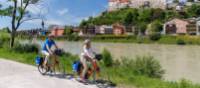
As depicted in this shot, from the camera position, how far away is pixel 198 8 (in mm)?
136125

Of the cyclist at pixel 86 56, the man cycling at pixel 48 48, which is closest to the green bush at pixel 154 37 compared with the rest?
the man cycling at pixel 48 48

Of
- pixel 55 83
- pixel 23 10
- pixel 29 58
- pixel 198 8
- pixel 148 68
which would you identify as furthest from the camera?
pixel 198 8

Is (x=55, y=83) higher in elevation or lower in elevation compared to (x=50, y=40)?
lower

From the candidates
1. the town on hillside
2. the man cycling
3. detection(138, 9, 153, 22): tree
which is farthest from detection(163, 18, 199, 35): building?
the man cycling

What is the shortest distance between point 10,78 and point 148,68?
6.44 meters

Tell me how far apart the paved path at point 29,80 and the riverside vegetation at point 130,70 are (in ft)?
4.54

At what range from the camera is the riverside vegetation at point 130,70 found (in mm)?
14866

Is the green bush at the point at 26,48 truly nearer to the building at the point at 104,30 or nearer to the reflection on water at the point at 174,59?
the reflection on water at the point at 174,59

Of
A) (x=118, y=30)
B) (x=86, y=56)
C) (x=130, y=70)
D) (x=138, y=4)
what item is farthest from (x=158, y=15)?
(x=86, y=56)

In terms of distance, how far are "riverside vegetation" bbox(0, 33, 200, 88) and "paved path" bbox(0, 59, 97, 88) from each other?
4.54 feet

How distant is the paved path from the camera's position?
14219 millimetres

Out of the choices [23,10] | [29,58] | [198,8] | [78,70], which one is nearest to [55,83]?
[78,70]

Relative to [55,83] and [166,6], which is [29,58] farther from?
[166,6]

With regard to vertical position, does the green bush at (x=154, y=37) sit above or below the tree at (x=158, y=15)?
below
